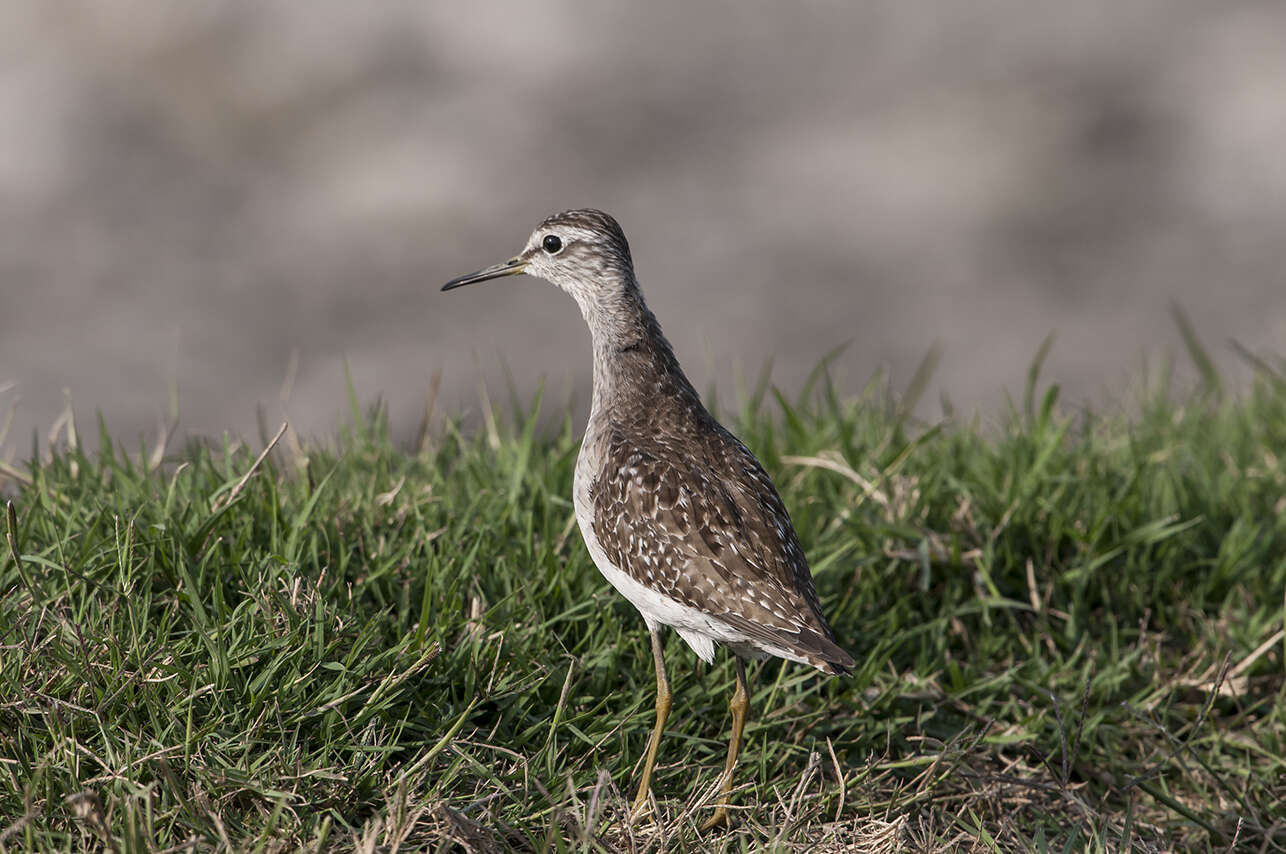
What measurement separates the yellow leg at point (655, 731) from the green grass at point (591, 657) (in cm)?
10

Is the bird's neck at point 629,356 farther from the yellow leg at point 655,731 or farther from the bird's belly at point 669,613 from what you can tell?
the yellow leg at point 655,731

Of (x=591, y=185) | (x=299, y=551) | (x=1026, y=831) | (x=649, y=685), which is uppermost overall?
(x=591, y=185)

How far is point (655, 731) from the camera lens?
4.27 m

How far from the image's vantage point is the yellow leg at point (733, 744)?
Answer: 13.5ft

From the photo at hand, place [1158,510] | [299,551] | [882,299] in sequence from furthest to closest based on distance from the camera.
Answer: [882,299], [1158,510], [299,551]

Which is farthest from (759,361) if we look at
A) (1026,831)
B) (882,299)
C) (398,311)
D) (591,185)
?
(1026,831)

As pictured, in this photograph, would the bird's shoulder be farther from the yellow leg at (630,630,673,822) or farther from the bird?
the yellow leg at (630,630,673,822)

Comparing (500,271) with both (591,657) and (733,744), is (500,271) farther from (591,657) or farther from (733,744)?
(733,744)

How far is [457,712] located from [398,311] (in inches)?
221

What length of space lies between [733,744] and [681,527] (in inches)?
29.2

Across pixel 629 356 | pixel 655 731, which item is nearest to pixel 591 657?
pixel 655 731

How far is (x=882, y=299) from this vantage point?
10.0 meters

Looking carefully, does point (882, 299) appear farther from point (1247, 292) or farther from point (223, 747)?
point (223, 747)

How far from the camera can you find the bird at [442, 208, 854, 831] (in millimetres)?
4148
